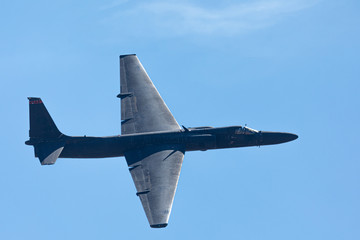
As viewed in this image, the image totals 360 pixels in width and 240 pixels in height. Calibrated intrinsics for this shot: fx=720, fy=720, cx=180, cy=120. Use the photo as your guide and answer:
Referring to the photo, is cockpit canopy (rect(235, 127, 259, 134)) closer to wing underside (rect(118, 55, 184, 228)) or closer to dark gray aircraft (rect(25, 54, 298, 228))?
dark gray aircraft (rect(25, 54, 298, 228))

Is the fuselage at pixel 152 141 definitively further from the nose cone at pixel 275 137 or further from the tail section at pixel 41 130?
the nose cone at pixel 275 137

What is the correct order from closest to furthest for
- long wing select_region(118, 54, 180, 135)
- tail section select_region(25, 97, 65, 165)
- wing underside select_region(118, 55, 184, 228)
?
1. wing underside select_region(118, 55, 184, 228)
2. tail section select_region(25, 97, 65, 165)
3. long wing select_region(118, 54, 180, 135)

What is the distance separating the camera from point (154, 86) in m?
76.3

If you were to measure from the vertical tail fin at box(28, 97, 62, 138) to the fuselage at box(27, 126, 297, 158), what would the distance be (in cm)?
62

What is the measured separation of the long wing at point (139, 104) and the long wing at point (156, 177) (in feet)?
10.5

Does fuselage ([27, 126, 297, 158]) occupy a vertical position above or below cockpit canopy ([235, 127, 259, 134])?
below

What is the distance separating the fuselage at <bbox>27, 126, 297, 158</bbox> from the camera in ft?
226

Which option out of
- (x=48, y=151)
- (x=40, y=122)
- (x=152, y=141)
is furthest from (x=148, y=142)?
(x=40, y=122)

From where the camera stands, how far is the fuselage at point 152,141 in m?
68.9

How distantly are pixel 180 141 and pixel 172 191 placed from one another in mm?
6909

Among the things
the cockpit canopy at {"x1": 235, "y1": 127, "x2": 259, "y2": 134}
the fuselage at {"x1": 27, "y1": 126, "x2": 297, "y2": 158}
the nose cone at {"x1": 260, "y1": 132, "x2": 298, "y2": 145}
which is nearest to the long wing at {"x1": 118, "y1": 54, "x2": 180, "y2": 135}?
the fuselage at {"x1": 27, "y1": 126, "x2": 297, "y2": 158}

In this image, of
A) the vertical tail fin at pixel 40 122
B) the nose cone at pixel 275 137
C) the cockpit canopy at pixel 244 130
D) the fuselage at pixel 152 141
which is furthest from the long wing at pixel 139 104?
the nose cone at pixel 275 137

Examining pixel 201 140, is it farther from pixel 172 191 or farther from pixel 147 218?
pixel 147 218

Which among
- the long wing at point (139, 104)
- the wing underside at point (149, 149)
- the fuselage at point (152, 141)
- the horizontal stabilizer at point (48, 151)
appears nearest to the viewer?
the wing underside at point (149, 149)
